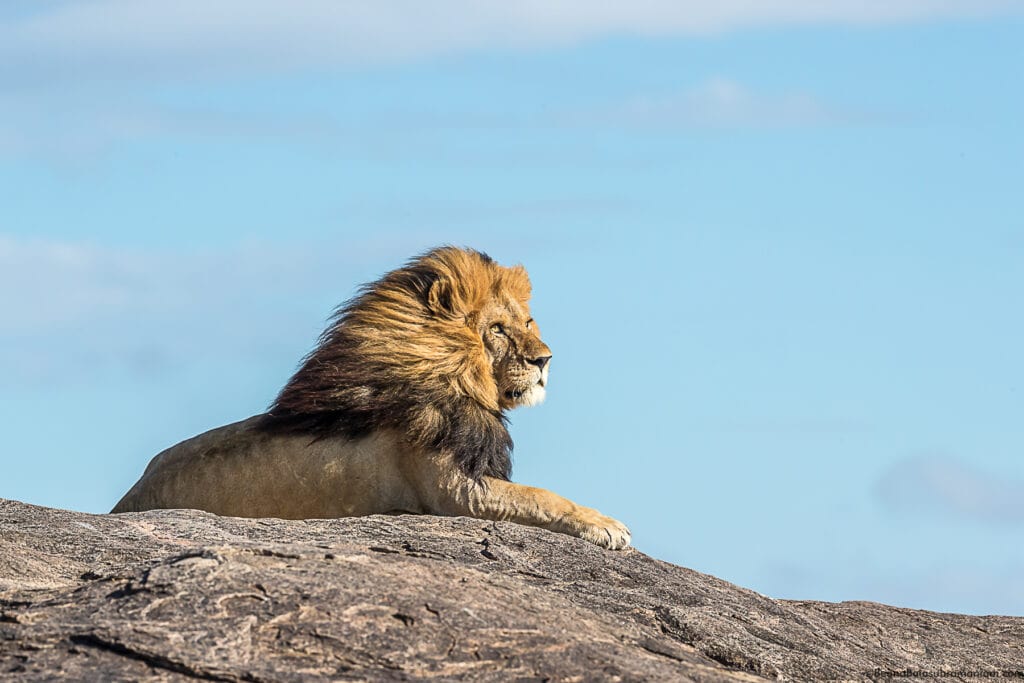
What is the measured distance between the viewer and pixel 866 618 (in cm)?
828

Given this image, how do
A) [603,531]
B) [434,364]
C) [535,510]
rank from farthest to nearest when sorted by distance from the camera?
[434,364], [535,510], [603,531]

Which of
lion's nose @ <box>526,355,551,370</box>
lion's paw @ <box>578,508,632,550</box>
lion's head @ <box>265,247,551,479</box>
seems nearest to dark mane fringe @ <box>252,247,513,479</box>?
lion's head @ <box>265,247,551,479</box>

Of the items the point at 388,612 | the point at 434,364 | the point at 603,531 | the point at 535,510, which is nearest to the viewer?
the point at 388,612

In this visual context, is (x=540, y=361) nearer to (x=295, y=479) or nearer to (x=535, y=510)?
(x=535, y=510)

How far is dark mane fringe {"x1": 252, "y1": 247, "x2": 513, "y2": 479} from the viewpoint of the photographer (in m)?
8.40

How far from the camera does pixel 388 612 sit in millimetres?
5551

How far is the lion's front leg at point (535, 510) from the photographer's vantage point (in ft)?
26.0

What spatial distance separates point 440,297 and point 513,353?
20.4 inches

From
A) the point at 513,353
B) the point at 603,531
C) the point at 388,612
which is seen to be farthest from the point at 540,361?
the point at 388,612

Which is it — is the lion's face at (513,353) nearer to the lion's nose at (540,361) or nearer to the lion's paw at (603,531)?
the lion's nose at (540,361)

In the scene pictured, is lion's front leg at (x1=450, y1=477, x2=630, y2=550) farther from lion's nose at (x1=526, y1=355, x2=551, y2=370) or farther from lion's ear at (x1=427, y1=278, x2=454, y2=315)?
lion's ear at (x1=427, y1=278, x2=454, y2=315)

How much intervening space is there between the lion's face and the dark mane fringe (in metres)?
0.16

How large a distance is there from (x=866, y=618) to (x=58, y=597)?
4.31 meters

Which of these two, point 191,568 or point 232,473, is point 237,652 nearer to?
point 191,568
